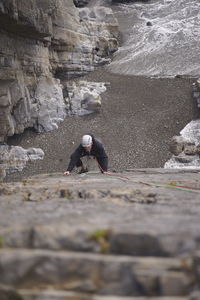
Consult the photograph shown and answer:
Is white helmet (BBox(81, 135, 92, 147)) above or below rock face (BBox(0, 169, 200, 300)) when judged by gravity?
above

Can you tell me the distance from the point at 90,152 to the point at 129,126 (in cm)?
1054

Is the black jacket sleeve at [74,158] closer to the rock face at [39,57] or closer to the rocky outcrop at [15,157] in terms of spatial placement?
the rocky outcrop at [15,157]

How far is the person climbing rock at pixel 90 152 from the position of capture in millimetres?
9086

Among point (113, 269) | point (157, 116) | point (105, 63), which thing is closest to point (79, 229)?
point (113, 269)

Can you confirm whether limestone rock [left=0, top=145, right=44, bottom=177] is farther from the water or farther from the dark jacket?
the water

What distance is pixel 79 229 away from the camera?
336 centimetres

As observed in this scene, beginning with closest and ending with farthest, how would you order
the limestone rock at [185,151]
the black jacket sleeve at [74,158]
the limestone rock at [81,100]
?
the black jacket sleeve at [74,158] < the limestone rock at [185,151] < the limestone rock at [81,100]

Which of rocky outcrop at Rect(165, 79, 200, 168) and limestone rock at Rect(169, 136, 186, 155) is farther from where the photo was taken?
limestone rock at Rect(169, 136, 186, 155)

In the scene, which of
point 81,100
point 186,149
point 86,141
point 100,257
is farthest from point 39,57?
point 100,257

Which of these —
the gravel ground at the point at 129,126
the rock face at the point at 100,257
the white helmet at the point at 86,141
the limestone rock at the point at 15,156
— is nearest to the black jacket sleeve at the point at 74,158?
the white helmet at the point at 86,141

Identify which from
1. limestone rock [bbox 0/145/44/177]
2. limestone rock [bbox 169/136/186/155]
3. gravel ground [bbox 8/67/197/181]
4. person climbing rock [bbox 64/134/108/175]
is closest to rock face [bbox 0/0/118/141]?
limestone rock [bbox 0/145/44/177]

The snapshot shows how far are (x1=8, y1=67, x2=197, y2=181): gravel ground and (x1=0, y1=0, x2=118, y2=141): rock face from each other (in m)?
1.26

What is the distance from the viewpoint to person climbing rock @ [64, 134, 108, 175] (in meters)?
9.09

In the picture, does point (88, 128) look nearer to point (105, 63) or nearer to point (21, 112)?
point (21, 112)
